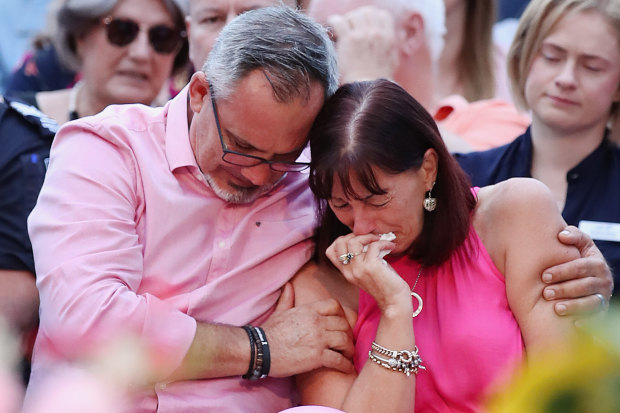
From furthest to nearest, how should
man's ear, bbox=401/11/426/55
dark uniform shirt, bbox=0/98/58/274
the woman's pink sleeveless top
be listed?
man's ear, bbox=401/11/426/55 → dark uniform shirt, bbox=0/98/58/274 → the woman's pink sleeveless top

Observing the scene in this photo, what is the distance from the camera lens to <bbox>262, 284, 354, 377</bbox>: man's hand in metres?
2.39

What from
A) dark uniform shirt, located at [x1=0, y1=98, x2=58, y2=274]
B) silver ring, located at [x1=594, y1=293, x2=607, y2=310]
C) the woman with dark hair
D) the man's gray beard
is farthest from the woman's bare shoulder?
dark uniform shirt, located at [x1=0, y1=98, x2=58, y2=274]

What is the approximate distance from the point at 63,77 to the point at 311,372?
296cm

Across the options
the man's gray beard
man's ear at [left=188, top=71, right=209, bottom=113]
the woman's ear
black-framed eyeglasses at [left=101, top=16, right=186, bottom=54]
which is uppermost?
man's ear at [left=188, top=71, right=209, bottom=113]

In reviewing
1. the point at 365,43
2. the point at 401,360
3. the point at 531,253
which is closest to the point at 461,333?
the point at 401,360

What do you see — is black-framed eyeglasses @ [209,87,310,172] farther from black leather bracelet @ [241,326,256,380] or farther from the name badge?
the name badge

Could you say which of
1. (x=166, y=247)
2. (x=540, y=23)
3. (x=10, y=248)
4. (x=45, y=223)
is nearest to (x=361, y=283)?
(x=166, y=247)

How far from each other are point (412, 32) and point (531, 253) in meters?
1.75

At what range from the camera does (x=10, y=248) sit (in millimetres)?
2695

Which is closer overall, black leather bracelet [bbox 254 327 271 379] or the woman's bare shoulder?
black leather bracelet [bbox 254 327 271 379]

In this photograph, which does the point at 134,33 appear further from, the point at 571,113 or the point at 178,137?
the point at 571,113

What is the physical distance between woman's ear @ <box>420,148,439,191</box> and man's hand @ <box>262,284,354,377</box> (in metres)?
0.45

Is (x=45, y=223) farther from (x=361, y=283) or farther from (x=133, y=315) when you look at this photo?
(x=361, y=283)

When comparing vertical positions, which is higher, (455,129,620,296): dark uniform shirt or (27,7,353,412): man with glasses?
(27,7,353,412): man with glasses
